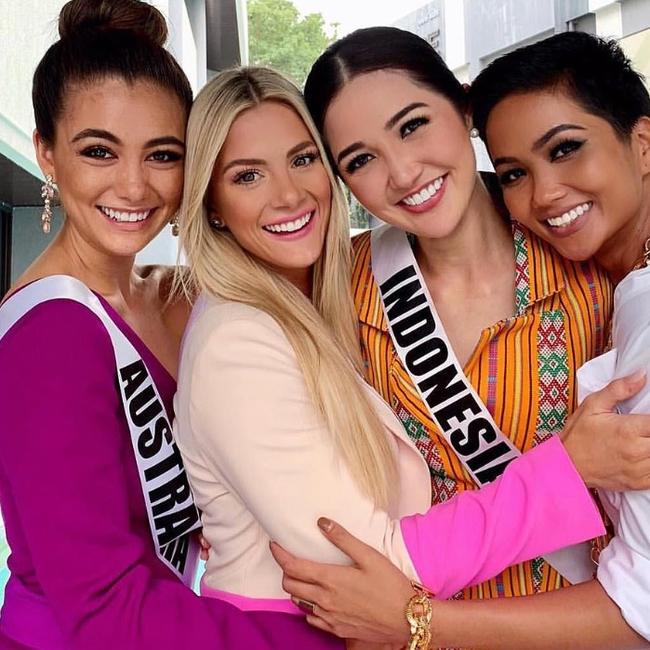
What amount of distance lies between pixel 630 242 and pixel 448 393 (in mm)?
418

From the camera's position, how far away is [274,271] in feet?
5.45

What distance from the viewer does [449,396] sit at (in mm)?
1548

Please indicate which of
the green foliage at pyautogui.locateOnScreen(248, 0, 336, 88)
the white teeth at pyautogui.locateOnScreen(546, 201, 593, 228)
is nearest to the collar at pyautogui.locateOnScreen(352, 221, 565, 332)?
the white teeth at pyautogui.locateOnScreen(546, 201, 593, 228)

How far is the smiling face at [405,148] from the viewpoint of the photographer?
162 cm

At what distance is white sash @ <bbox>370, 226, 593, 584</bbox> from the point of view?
1.49m

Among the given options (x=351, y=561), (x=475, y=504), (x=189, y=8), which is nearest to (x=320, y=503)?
(x=351, y=561)

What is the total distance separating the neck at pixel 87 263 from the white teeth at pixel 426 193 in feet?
1.93

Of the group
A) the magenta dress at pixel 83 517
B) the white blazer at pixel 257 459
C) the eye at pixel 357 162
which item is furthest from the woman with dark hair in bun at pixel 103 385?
the eye at pixel 357 162

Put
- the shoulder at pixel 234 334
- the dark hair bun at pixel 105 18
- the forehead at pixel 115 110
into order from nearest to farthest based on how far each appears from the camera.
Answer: the shoulder at pixel 234 334
the forehead at pixel 115 110
the dark hair bun at pixel 105 18

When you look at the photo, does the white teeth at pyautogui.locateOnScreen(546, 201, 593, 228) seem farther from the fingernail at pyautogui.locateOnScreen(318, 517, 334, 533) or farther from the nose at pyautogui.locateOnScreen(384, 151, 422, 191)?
the fingernail at pyautogui.locateOnScreen(318, 517, 334, 533)

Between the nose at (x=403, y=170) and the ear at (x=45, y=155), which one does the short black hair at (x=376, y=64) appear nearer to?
the nose at (x=403, y=170)

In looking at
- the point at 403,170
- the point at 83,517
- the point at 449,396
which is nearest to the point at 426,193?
the point at 403,170

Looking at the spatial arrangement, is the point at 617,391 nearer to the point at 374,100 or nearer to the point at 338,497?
the point at 338,497

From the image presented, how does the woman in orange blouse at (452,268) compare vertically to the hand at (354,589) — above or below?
above
